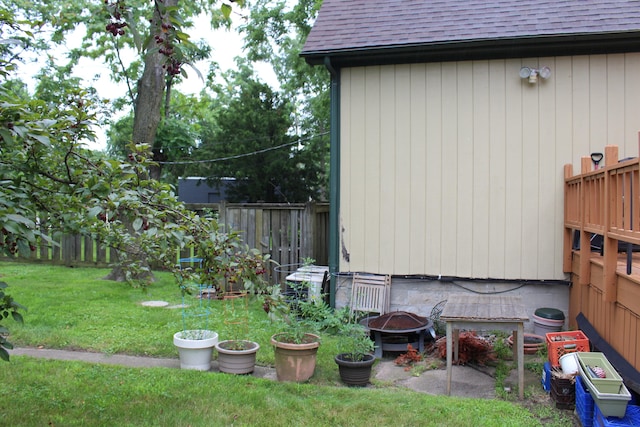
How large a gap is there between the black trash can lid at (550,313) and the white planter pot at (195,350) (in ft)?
11.6

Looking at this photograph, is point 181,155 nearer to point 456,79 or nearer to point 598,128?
point 456,79

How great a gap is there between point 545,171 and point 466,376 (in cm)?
261

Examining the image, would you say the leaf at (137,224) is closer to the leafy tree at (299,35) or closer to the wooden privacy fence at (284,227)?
the wooden privacy fence at (284,227)

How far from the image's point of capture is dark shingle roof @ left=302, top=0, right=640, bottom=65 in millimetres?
5973

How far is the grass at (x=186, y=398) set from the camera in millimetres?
3789

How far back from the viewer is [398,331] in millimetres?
5613

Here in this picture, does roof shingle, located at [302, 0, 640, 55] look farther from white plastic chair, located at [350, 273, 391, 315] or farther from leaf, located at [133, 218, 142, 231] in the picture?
leaf, located at [133, 218, 142, 231]

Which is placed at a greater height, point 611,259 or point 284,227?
point 284,227

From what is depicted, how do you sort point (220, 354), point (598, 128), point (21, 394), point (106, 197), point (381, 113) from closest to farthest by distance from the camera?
point (106, 197) → point (21, 394) → point (220, 354) → point (598, 128) → point (381, 113)

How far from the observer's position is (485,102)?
6.36m

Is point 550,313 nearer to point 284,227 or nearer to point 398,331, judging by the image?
point 398,331

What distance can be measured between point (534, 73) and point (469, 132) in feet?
3.14

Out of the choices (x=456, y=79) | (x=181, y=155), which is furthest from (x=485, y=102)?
(x=181, y=155)

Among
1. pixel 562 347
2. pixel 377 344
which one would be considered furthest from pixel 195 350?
pixel 562 347
